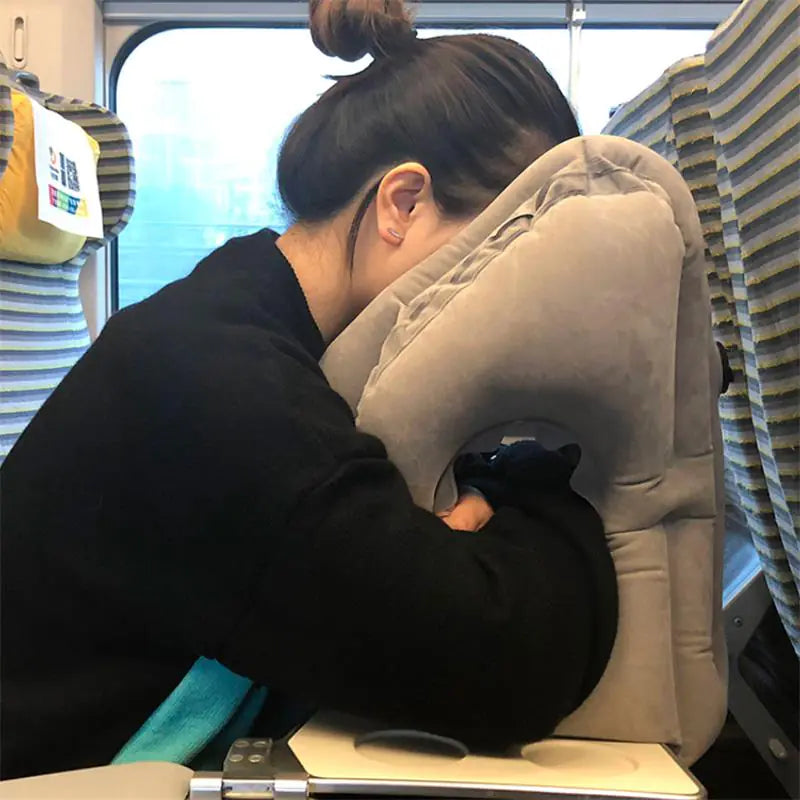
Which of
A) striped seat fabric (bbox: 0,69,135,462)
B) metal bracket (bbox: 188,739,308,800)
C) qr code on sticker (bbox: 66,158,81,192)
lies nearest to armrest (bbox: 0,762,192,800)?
metal bracket (bbox: 188,739,308,800)

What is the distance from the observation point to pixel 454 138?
703 mm

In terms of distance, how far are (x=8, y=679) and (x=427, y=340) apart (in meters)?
0.39

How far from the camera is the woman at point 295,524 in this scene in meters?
0.51

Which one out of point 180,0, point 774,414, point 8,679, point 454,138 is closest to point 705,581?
point 774,414

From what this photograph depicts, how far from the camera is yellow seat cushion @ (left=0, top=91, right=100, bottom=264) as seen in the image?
1.36m

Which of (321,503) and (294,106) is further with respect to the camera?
(294,106)

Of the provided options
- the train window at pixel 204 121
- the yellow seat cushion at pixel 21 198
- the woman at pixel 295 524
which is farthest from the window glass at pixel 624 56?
the woman at pixel 295 524

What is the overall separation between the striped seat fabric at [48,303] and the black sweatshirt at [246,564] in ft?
2.82

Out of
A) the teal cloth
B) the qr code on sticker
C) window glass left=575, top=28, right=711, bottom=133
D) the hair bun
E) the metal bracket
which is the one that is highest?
window glass left=575, top=28, right=711, bottom=133

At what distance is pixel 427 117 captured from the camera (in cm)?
70

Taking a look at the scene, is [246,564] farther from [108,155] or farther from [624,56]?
[624,56]

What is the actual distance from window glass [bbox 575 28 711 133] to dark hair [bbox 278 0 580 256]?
3.80 feet

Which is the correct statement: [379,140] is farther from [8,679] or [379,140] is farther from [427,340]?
[8,679]

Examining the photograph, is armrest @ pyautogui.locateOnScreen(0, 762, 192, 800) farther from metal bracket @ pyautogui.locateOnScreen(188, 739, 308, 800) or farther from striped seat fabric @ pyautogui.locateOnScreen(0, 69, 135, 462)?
striped seat fabric @ pyautogui.locateOnScreen(0, 69, 135, 462)
